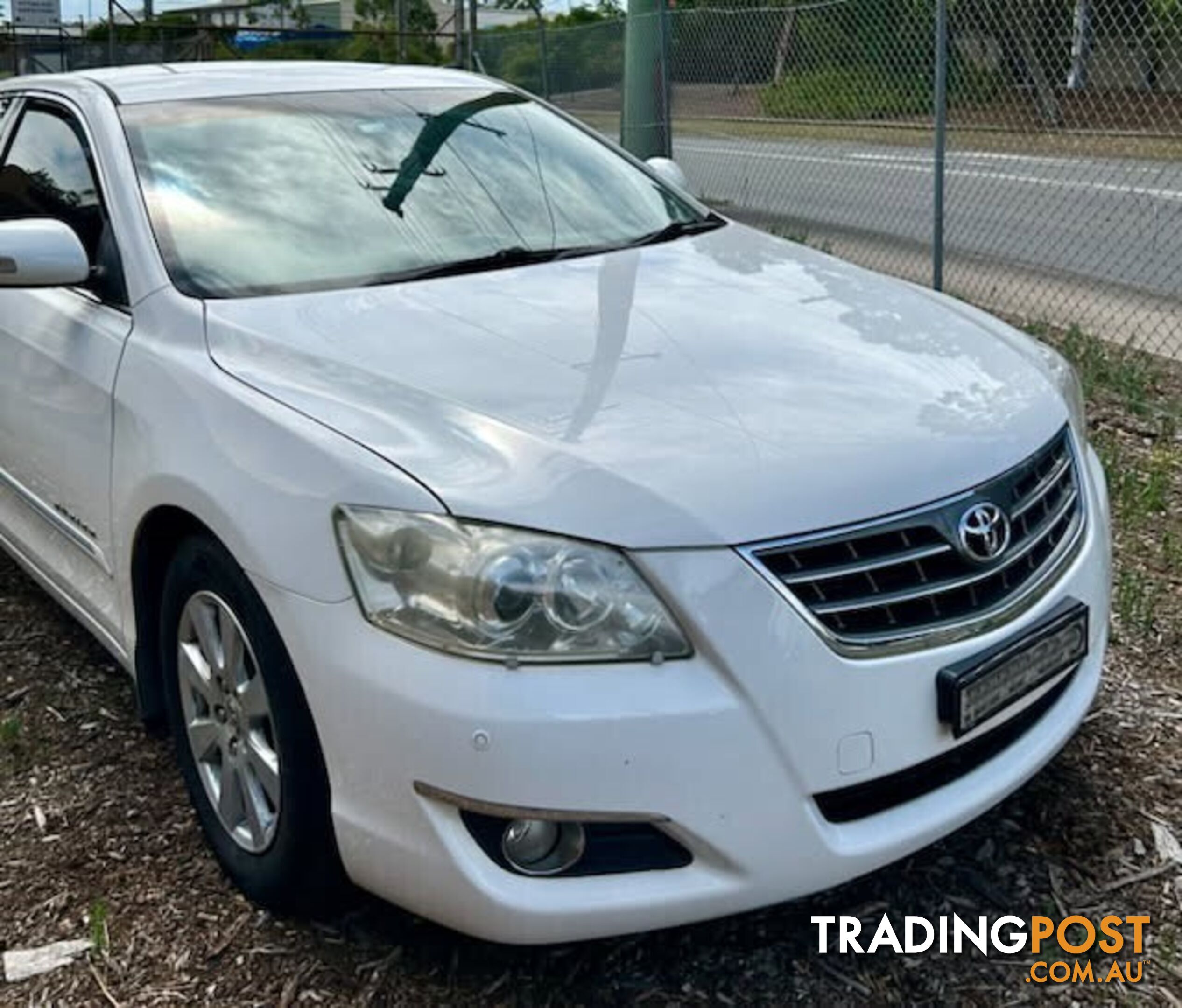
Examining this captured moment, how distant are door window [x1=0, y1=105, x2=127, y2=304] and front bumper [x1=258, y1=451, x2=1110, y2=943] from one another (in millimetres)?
1332

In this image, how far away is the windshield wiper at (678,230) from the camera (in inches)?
142

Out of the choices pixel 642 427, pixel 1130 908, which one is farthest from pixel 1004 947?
pixel 642 427

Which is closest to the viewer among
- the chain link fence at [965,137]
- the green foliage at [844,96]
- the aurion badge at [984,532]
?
the aurion badge at [984,532]

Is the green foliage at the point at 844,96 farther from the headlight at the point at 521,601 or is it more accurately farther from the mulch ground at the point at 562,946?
the headlight at the point at 521,601

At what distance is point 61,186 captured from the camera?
11.6 ft

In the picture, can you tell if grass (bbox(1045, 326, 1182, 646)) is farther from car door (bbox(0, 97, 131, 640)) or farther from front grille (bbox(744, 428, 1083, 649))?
car door (bbox(0, 97, 131, 640))

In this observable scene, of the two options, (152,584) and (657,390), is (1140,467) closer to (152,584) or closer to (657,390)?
(657,390)

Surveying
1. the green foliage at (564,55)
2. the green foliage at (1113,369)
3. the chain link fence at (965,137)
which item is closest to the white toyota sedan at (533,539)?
the green foliage at (1113,369)

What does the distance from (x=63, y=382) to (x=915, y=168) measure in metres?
8.81

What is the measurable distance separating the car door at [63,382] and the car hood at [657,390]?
1.39 ft

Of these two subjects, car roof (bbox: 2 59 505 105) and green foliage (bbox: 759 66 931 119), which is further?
green foliage (bbox: 759 66 931 119)

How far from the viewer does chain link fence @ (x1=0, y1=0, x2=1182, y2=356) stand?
8.13 meters

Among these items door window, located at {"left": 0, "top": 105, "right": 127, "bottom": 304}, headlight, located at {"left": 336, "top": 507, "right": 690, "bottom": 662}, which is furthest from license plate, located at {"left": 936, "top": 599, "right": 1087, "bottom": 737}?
door window, located at {"left": 0, "top": 105, "right": 127, "bottom": 304}

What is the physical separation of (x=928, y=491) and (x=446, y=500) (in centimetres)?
82
